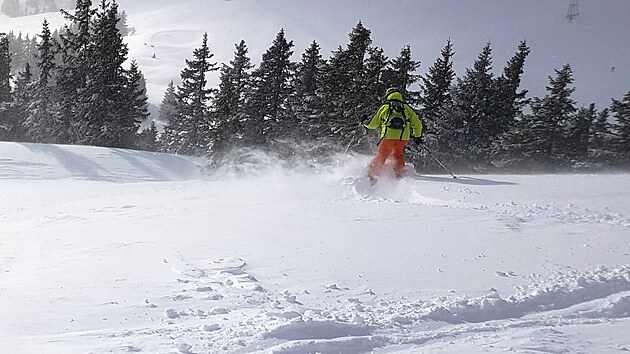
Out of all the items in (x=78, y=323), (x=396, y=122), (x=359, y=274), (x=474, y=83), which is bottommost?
(x=78, y=323)

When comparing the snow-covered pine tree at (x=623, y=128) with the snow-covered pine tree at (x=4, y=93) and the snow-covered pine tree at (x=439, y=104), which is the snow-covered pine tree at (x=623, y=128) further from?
the snow-covered pine tree at (x=4, y=93)

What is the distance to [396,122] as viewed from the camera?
36.7 feet

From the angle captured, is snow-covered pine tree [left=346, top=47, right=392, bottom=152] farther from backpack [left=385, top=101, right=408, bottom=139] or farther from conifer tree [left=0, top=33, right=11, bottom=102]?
conifer tree [left=0, top=33, right=11, bottom=102]

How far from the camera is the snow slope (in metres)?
3.91

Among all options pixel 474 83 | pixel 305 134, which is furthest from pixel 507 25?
pixel 305 134

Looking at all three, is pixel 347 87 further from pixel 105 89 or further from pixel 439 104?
pixel 105 89

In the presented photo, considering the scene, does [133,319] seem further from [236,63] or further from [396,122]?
[236,63]

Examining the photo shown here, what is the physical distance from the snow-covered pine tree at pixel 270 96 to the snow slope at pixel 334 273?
90.5 feet

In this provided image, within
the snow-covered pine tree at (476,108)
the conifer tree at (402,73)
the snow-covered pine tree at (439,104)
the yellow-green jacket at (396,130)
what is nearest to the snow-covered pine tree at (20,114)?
the conifer tree at (402,73)

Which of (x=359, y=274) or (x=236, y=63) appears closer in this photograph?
(x=359, y=274)

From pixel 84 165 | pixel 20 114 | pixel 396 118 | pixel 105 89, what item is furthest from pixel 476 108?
pixel 20 114

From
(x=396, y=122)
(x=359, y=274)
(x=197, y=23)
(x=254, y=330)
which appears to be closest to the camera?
(x=254, y=330)

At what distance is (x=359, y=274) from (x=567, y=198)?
16.1 feet

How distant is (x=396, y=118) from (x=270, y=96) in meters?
28.0
